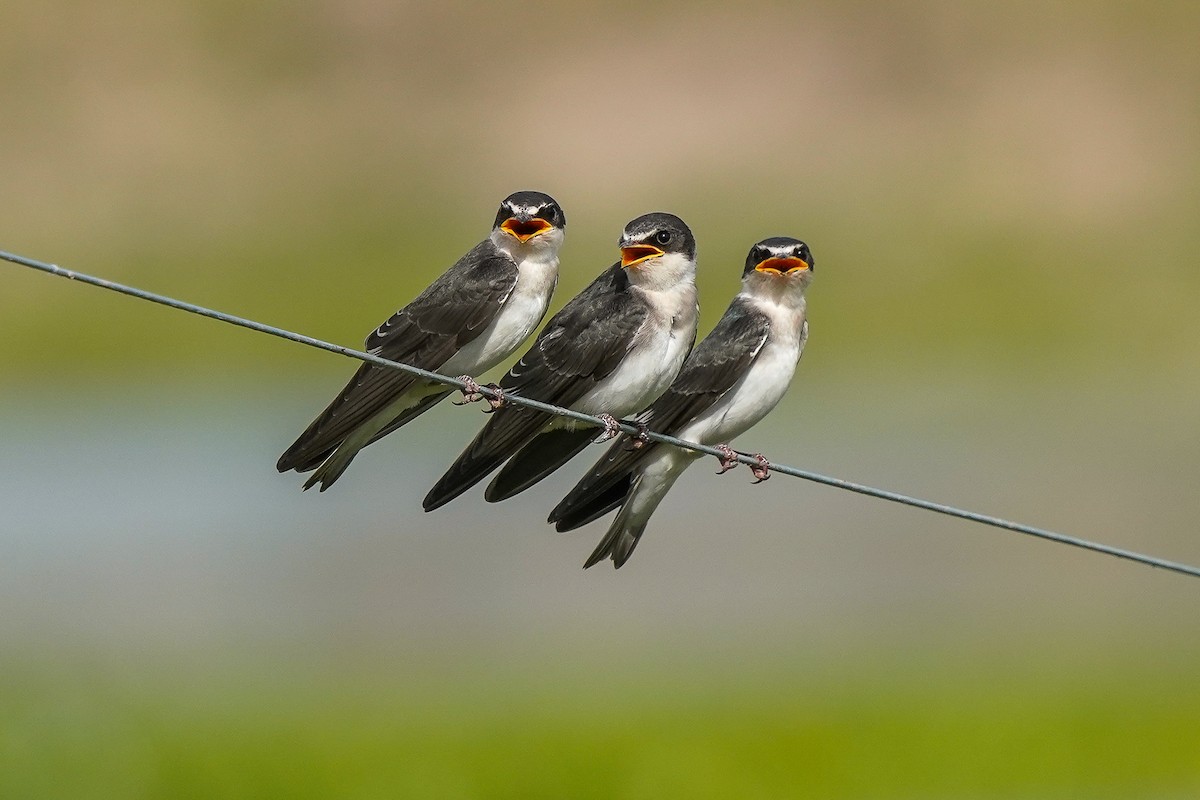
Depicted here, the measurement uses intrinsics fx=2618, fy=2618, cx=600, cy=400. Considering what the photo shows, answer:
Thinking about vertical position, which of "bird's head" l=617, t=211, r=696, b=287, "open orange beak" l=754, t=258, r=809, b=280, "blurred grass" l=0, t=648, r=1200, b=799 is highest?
"open orange beak" l=754, t=258, r=809, b=280

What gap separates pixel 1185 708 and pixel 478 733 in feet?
13.2

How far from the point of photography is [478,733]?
44.8 feet

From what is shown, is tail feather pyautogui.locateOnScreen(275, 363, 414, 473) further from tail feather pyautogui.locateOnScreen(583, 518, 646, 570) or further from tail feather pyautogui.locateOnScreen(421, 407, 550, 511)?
tail feather pyautogui.locateOnScreen(583, 518, 646, 570)

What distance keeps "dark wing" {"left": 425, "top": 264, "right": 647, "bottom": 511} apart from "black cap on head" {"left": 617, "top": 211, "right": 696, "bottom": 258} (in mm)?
168

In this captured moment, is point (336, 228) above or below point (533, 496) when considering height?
above

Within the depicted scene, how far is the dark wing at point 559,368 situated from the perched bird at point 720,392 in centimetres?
29

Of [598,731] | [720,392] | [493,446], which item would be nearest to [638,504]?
[720,392]

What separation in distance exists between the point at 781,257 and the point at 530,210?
0.96 metres

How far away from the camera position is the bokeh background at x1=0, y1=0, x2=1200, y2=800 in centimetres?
1377

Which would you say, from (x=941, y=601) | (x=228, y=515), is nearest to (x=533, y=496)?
(x=228, y=515)

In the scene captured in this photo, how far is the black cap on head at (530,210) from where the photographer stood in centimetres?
979

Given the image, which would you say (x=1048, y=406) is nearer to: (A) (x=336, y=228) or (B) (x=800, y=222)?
(B) (x=800, y=222)

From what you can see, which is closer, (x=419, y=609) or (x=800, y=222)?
(x=419, y=609)

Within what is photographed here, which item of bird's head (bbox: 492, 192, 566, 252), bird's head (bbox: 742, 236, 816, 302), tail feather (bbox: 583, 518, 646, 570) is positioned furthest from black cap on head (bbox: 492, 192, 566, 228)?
tail feather (bbox: 583, 518, 646, 570)
